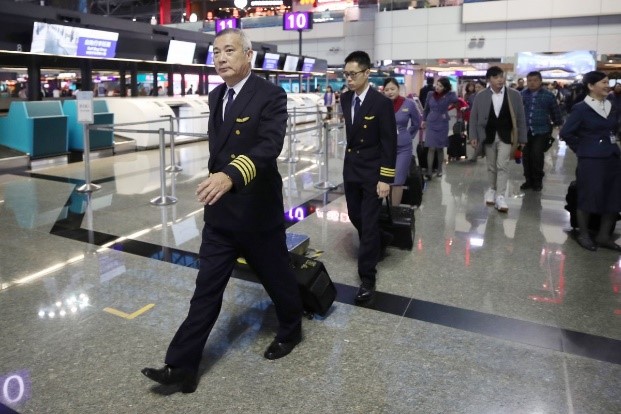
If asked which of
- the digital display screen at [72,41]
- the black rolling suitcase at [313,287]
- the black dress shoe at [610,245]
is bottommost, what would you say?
the black dress shoe at [610,245]

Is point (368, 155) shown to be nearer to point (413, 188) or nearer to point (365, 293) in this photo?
point (365, 293)

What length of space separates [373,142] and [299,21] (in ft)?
80.9

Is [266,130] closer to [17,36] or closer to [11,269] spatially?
[11,269]

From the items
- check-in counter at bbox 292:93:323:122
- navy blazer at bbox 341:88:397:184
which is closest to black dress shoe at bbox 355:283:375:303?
navy blazer at bbox 341:88:397:184

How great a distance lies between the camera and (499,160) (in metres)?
6.39

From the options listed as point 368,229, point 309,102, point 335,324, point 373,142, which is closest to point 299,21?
point 309,102

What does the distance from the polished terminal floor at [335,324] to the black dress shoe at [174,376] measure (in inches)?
2.2

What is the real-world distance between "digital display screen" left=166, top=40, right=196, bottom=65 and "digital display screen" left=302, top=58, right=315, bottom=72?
33.1 feet

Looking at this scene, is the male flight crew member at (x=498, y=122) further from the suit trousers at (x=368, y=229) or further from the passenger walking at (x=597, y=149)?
the suit trousers at (x=368, y=229)

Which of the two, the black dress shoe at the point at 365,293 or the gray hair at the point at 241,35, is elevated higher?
the gray hair at the point at 241,35

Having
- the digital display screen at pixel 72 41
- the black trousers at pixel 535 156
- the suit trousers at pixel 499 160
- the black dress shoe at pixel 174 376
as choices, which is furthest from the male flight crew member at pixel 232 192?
the digital display screen at pixel 72 41

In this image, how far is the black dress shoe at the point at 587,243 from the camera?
4.97 metres

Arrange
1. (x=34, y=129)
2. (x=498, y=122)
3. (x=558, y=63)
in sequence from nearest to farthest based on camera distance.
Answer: (x=498, y=122) < (x=34, y=129) < (x=558, y=63)

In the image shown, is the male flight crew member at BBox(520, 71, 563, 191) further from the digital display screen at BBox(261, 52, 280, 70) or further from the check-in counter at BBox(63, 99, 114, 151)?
the digital display screen at BBox(261, 52, 280, 70)
